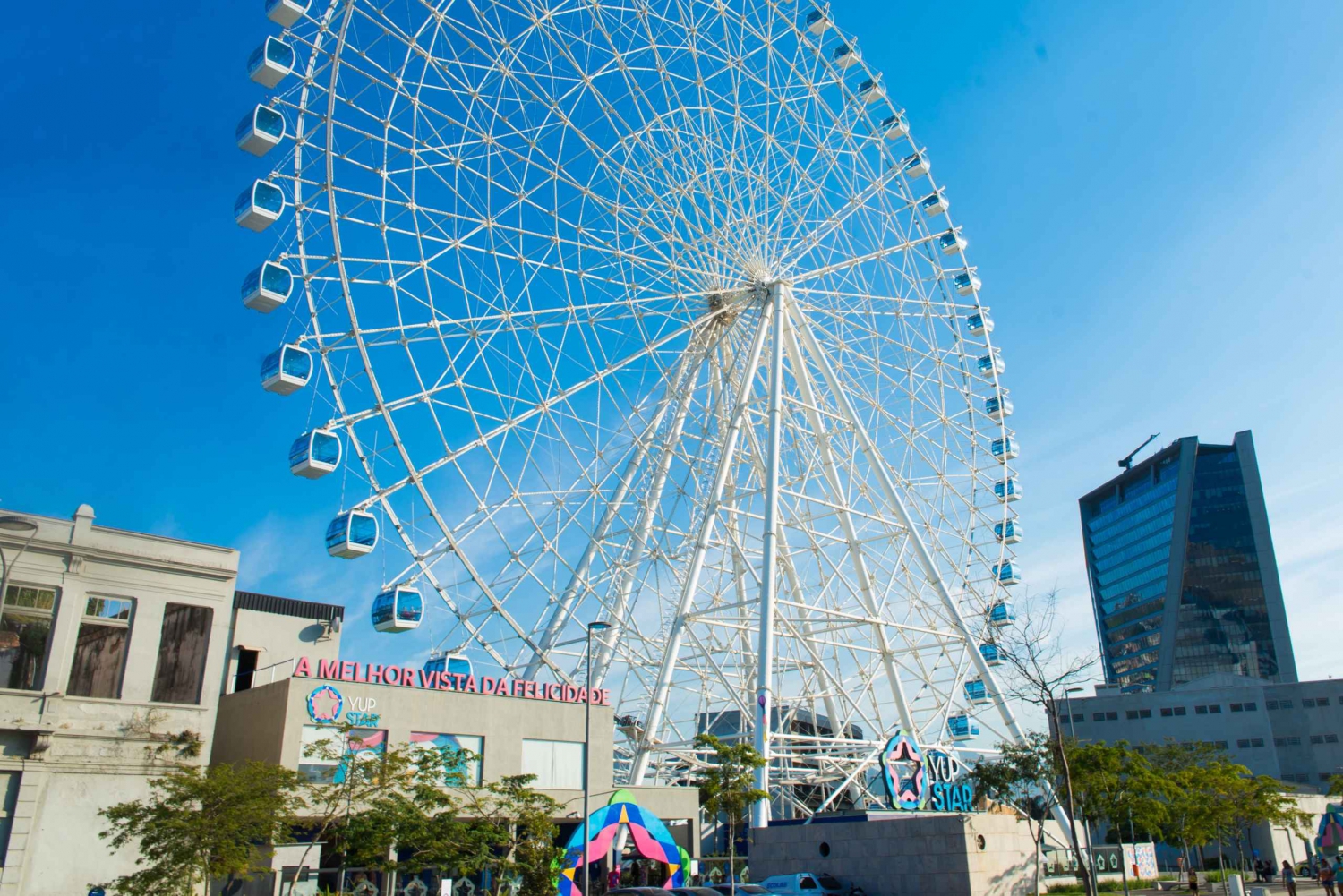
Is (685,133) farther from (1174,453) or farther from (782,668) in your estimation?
(1174,453)

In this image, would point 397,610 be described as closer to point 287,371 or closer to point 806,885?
point 287,371

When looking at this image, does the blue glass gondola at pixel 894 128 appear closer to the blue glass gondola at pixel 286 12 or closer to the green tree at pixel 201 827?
the blue glass gondola at pixel 286 12

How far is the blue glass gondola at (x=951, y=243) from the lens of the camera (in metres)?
46.8

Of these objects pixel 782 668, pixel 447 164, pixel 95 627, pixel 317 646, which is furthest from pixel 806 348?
pixel 95 627

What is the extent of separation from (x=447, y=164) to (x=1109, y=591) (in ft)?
511

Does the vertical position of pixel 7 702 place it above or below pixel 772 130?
below

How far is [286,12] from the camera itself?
1235 inches

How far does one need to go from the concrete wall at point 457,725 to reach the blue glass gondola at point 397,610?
257 cm

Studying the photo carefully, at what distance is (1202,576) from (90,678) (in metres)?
149

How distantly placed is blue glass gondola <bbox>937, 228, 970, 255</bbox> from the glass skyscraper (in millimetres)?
112086

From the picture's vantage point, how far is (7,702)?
81.3 ft

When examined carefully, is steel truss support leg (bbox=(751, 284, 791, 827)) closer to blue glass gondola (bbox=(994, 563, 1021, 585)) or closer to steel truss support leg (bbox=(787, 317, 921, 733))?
steel truss support leg (bbox=(787, 317, 921, 733))

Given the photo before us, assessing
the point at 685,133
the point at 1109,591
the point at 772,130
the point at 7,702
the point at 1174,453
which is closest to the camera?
the point at 7,702

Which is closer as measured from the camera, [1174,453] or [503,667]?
[503,667]
